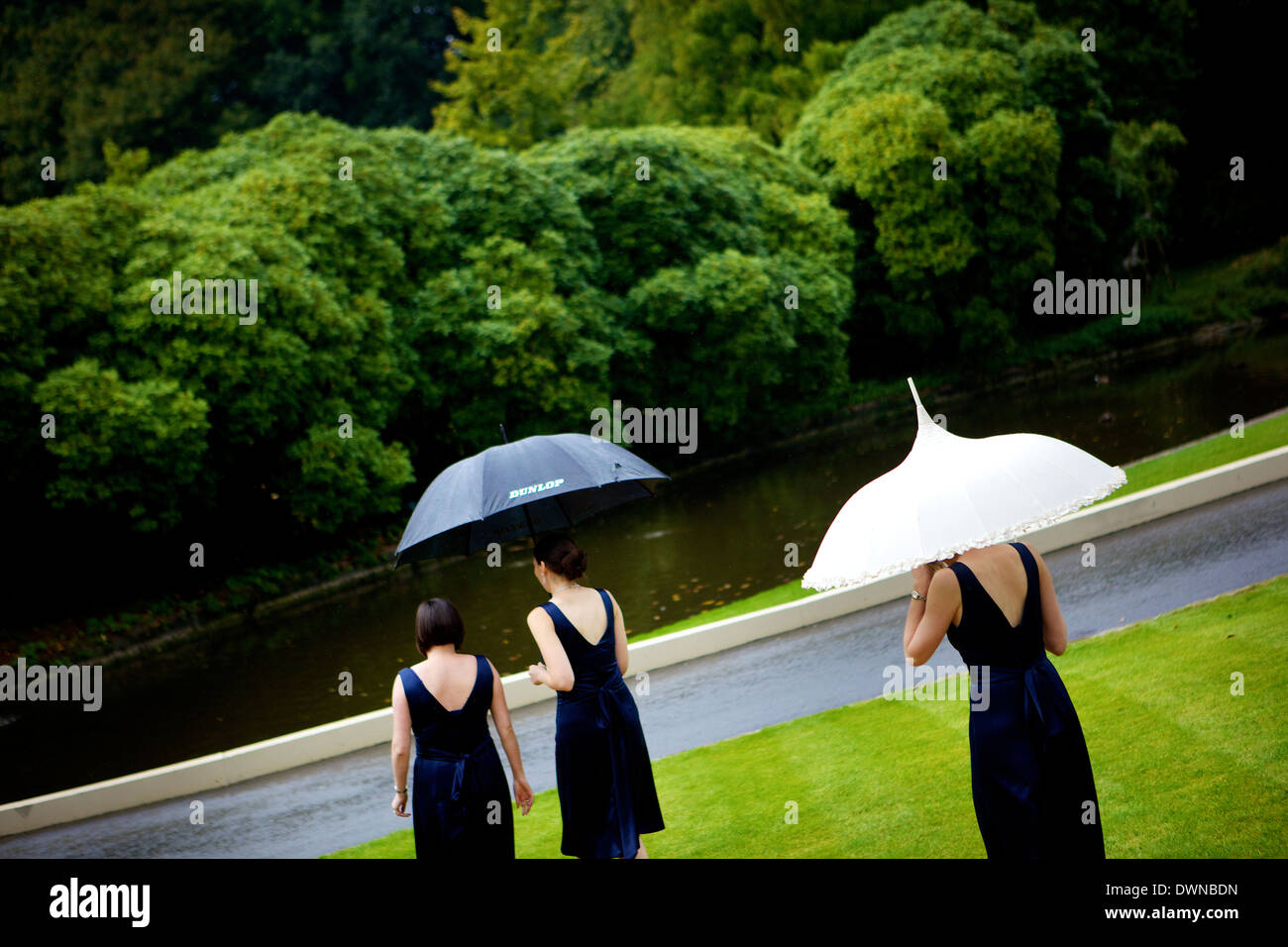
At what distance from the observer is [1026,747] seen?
505cm

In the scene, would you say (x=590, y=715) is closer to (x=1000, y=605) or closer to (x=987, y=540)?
(x=1000, y=605)

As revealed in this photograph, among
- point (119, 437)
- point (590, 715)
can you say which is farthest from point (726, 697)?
point (119, 437)

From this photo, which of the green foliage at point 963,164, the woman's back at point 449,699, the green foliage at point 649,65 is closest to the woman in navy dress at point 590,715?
the woman's back at point 449,699

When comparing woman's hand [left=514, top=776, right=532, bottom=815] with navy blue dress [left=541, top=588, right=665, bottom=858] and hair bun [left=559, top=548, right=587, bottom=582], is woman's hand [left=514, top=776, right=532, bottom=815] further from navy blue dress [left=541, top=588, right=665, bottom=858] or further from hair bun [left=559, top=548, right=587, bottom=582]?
hair bun [left=559, top=548, right=587, bottom=582]

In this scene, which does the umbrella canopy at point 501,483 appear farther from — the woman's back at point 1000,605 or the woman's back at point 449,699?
the woman's back at point 1000,605

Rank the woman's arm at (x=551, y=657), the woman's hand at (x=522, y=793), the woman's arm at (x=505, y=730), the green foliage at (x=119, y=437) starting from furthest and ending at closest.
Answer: the green foliage at (x=119, y=437)
the woman's hand at (x=522, y=793)
the woman's arm at (x=551, y=657)
the woman's arm at (x=505, y=730)

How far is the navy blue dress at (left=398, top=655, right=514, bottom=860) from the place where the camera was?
5.96 m

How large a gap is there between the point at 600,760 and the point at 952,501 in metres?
2.62

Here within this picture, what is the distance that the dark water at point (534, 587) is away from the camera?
18266 mm

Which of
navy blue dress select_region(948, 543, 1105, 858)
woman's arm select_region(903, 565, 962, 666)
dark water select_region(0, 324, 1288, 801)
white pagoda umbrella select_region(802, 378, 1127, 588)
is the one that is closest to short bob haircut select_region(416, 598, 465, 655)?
white pagoda umbrella select_region(802, 378, 1127, 588)

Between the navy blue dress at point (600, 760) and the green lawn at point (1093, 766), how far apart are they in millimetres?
1559
